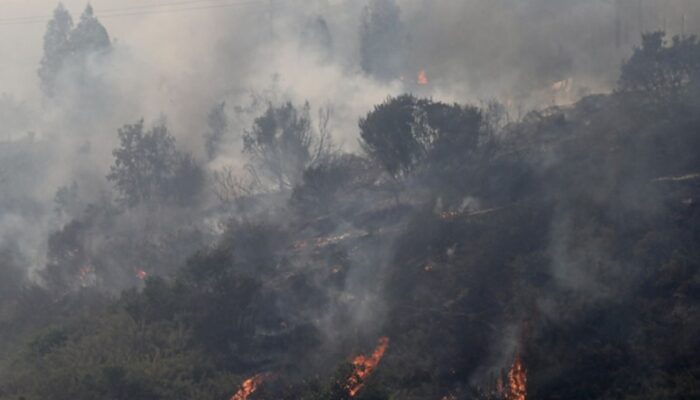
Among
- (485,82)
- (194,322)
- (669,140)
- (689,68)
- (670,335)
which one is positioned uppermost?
(485,82)

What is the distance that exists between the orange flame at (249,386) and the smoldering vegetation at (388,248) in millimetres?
95

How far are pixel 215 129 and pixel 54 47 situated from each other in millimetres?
42599

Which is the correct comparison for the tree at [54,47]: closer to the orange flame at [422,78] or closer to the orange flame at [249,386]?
the orange flame at [422,78]

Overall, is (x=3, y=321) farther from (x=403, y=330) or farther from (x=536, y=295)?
(x=536, y=295)

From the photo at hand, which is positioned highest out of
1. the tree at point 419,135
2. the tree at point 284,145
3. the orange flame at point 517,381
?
the tree at point 284,145

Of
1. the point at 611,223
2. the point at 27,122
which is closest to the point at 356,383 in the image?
the point at 611,223

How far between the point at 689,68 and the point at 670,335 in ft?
120

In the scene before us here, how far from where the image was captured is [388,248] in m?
44.7

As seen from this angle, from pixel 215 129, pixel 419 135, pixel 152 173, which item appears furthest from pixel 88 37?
pixel 419 135

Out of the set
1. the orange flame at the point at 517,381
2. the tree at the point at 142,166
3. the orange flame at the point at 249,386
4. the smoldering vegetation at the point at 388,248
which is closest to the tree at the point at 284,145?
the smoldering vegetation at the point at 388,248

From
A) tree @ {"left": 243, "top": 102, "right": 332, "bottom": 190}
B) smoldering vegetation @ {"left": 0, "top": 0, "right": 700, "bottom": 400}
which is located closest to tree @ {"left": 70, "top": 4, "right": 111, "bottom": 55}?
smoldering vegetation @ {"left": 0, "top": 0, "right": 700, "bottom": 400}

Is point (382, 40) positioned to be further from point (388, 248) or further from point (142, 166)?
point (388, 248)

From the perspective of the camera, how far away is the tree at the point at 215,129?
255 feet

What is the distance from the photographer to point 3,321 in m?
50.7
